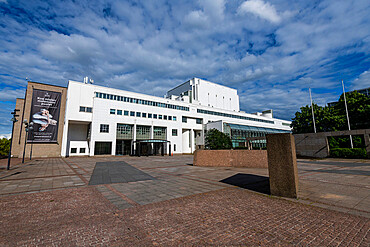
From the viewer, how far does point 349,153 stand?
2488 centimetres

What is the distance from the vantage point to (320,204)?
5562 mm

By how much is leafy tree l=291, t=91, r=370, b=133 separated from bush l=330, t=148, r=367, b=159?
26.9 ft

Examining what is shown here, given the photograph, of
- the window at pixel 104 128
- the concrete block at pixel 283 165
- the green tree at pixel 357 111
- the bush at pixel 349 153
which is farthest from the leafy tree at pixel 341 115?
the window at pixel 104 128

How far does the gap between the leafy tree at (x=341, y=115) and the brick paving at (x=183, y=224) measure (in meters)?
36.2

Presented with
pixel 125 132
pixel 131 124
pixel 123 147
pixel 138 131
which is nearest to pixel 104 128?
pixel 125 132

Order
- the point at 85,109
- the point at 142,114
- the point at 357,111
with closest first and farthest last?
the point at 357,111
the point at 85,109
the point at 142,114

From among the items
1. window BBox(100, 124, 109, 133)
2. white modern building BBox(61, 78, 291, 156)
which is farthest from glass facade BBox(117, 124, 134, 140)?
window BBox(100, 124, 109, 133)

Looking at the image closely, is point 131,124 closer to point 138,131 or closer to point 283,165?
point 138,131

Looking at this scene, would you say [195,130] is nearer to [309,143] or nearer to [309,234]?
[309,143]

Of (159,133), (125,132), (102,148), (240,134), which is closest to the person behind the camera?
(102,148)

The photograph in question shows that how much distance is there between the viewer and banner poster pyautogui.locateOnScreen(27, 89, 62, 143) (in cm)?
3784

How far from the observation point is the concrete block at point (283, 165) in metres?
6.25

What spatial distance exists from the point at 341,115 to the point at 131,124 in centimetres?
4486

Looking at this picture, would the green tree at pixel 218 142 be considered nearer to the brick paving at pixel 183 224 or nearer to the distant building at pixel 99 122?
the distant building at pixel 99 122
